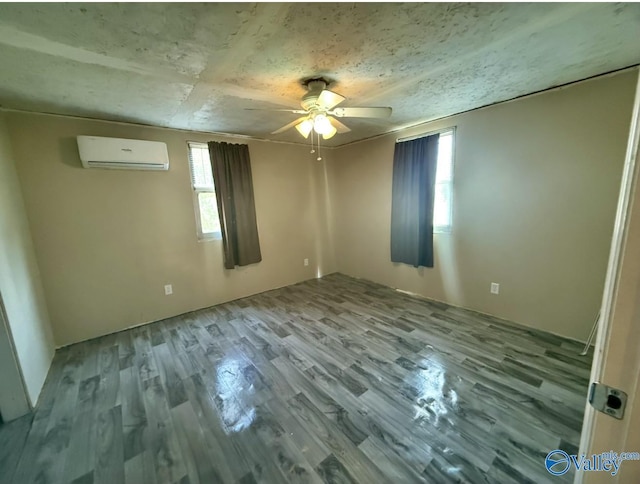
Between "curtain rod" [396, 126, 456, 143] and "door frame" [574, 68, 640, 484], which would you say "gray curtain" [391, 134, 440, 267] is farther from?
"door frame" [574, 68, 640, 484]

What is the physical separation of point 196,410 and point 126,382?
0.80m

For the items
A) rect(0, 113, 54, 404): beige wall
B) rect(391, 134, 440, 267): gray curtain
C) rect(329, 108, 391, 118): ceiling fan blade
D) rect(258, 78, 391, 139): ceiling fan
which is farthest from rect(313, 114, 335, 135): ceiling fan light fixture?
rect(0, 113, 54, 404): beige wall

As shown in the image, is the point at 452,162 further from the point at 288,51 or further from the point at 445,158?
the point at 288,51

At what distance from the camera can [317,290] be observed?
391 cm

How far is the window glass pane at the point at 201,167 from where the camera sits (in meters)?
3.23

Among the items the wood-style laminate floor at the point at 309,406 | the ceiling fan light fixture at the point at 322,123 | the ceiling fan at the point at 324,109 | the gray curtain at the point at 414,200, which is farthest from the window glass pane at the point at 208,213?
the gray curtain at the point at 414,200

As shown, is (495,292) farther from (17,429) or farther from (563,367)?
(17,429)

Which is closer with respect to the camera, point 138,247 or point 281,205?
point 138,247

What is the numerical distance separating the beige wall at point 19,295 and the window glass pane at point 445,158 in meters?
4.16

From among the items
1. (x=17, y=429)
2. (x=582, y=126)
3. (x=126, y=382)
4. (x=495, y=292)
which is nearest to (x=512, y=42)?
(x=582, y=126)

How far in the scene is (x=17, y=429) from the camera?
1603 millimetres

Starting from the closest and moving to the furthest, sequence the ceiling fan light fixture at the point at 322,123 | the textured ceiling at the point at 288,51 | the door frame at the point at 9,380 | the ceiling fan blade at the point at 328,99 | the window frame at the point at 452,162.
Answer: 1. the textured ceiling at the point at 288,51
2. the door frame at the point at 9,380
3. the ceiling fan blade at the point at 328,99
4. the ceiling fan light fixture at the point at 322,123
5. the window frame at the point at 452,162

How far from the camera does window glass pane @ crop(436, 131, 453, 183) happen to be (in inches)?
118

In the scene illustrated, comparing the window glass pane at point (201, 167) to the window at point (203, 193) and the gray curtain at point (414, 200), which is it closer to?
the window at point (203, 193)
